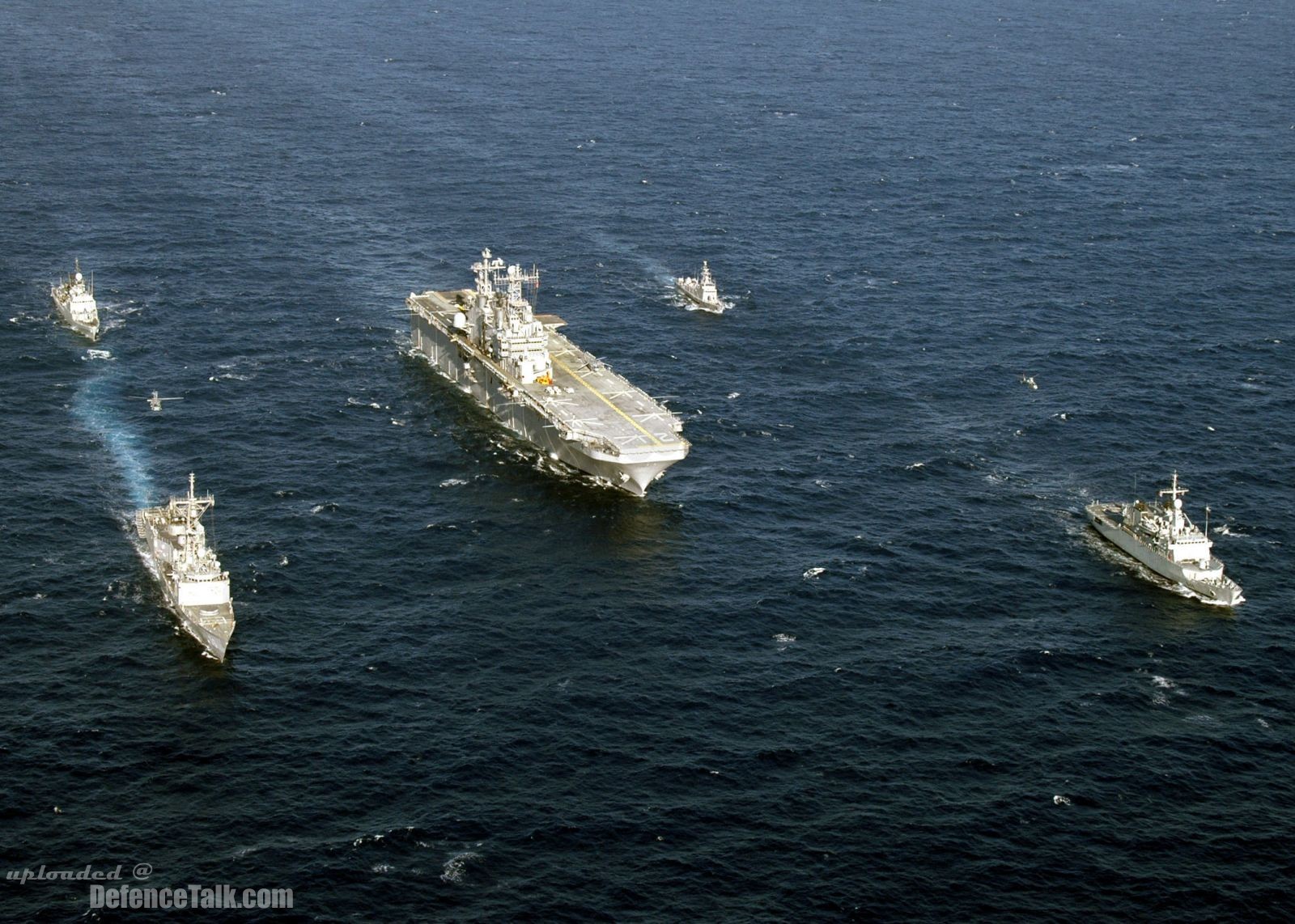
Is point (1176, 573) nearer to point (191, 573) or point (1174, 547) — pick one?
point (1174, 547)

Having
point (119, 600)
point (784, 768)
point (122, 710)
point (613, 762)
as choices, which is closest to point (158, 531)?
point (119, 600)

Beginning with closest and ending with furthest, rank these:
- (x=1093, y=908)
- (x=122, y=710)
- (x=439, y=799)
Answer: (x=1093, y=908) → (x=439, y=799) → (x=122, y=710)

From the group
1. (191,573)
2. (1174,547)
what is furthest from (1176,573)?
(191,573)

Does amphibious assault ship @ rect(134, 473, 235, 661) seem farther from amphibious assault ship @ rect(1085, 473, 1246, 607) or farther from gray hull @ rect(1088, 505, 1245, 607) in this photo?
amphibious assault ship @ rect(1085, 473, 1246, 607)

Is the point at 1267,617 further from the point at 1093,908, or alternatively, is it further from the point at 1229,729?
the point at 1093,908

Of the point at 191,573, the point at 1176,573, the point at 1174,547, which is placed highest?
the point at 1174,547

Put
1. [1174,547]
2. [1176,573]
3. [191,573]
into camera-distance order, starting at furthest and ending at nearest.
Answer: [1174,547]
[1176,573]
[191,573]

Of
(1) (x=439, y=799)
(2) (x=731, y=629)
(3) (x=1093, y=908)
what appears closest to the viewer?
(3) (x=1093, y=908)
